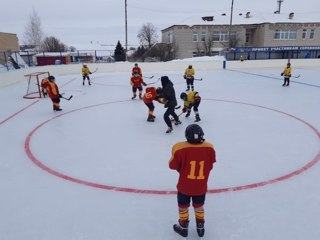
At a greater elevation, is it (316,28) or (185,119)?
(316,28)

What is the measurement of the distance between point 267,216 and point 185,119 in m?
3.73

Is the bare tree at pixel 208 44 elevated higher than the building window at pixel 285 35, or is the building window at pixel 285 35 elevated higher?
the building window at pixel 285 35

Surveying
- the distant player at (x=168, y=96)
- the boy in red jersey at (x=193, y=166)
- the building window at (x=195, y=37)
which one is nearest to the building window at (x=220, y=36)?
the building window at (x=195, y=37)

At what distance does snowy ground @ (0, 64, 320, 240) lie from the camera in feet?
8.27

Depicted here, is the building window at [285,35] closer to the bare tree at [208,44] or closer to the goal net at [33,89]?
the bare tree at [208,44]

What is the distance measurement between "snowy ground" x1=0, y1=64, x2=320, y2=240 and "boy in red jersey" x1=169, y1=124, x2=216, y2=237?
0.31 m

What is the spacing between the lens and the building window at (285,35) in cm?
A: 3428

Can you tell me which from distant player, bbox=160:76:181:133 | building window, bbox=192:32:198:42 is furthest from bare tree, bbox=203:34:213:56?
distant player, bbox=160:76:181:133

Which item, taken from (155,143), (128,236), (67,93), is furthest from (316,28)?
(128,236)

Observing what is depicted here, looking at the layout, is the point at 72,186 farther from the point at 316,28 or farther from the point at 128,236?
the point at 316,28

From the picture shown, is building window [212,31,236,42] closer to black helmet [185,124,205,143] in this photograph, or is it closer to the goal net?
the goal net

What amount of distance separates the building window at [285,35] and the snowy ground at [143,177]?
1227 inches

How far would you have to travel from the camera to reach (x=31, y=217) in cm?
269

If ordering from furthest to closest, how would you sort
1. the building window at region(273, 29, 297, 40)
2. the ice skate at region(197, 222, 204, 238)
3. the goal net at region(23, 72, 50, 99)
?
the building window at region(273, 29, 297, 40) < the goal net at region(23, 72, 50, 99) < the ice skate at region(197, 222, 204, 238)
